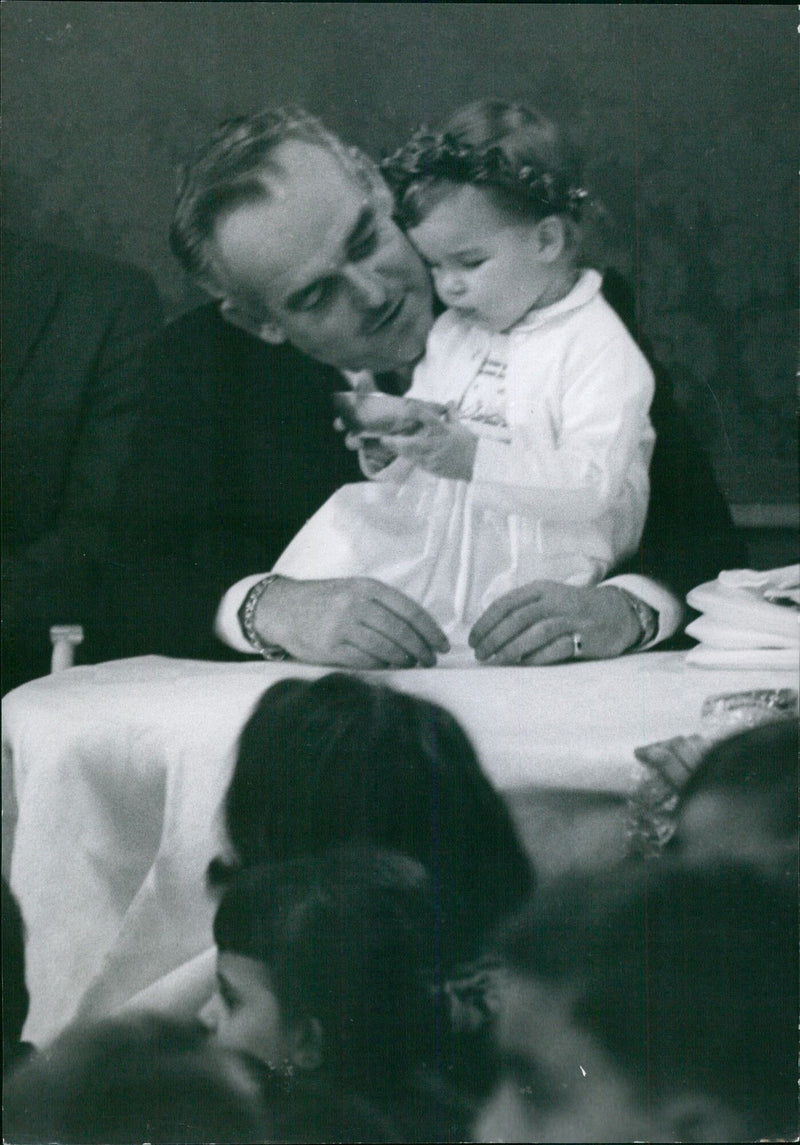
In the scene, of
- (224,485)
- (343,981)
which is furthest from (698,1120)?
(224,485)

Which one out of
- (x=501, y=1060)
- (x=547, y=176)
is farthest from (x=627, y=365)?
(x=501, y=1060)

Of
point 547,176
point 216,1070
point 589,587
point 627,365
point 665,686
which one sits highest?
point 547,176

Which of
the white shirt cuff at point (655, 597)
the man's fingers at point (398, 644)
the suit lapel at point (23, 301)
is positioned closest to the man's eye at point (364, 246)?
the suit lapel at point (23, 301)

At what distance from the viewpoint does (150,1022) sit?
123 inches

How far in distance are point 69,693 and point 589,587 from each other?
1.33m

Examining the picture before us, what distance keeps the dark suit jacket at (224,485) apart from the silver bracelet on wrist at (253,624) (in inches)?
2.0

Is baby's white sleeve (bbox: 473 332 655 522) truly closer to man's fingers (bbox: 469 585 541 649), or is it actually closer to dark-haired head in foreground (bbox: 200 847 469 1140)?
man's fingers (bbox: 469 585 541 649)

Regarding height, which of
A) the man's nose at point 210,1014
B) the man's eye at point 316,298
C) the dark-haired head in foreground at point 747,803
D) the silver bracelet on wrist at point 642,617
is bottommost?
the man's nose at point 210,1014

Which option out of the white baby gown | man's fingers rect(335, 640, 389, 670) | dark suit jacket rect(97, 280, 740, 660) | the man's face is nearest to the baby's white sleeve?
the white baby gown

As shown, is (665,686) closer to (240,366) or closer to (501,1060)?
(501,1060)

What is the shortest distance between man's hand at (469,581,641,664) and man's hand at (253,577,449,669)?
0.13 meters

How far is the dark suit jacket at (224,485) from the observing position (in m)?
3.28

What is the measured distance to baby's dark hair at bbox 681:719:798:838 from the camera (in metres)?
3.14

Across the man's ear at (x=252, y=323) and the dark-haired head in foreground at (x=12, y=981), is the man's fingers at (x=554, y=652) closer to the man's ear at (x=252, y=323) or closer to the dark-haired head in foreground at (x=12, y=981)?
the man's ear at (x=252, y=323)
